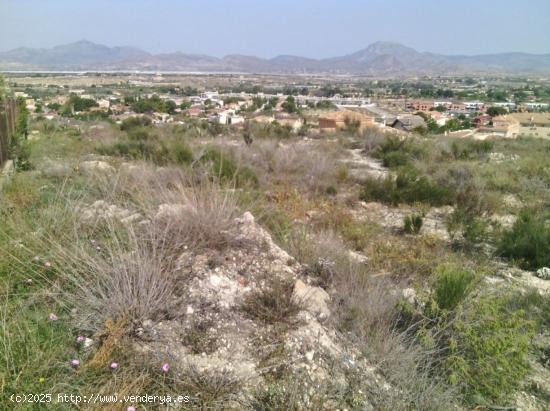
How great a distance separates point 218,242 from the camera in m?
3.49

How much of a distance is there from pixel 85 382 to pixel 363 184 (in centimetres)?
688

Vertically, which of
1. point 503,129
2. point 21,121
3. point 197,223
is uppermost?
point 21,121

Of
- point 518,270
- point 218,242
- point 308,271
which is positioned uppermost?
point 218,242

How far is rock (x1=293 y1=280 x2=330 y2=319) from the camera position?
2.94 meters

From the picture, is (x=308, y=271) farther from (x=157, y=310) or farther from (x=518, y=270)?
(x=518, y=270)

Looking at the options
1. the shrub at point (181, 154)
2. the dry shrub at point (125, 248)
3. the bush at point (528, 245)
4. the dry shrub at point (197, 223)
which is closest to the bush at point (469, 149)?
the bush at point (528, 245)

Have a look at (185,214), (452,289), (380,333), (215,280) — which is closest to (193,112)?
(185,214)

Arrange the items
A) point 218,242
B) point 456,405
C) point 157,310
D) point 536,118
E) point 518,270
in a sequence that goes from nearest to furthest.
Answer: point 456,405 → point 157,310 → point 218,242 → point 518,270 → point 536,118

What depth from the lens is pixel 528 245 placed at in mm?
4688

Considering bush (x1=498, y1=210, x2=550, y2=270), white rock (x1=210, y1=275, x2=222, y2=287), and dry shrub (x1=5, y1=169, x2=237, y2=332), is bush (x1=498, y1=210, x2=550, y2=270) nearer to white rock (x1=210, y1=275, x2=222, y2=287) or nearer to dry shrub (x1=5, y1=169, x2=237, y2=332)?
dry shrub (x1=5, y1=169, x2=237, y2=332)

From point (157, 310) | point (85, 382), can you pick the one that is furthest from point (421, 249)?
point (85, 382)

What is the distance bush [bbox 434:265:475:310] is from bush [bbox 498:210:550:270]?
2.19 metres

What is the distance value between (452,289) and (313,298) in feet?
3.47

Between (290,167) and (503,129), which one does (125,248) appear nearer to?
(290,167)
